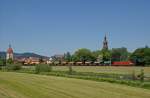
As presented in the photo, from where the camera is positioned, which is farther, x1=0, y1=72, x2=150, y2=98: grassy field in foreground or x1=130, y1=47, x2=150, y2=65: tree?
x1=130, y1=47, x2=150, y2=65: tree

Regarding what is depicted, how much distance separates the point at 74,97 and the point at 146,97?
522 centimetres

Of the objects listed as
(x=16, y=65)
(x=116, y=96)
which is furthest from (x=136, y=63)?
(x=116, y=96)

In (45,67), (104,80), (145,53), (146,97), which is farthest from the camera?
(145,53)

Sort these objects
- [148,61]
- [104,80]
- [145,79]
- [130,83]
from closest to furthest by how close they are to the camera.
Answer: [130,83] < [145,79] < [104,80] < [148,61]

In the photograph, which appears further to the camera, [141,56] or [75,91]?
[141,56]

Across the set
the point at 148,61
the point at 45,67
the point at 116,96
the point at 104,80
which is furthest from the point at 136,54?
the point at 116,96

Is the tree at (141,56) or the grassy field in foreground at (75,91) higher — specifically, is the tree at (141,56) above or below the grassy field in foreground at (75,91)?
above

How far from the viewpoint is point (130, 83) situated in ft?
134

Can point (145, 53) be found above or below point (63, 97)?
above

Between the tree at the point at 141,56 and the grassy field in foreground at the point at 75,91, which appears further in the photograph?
the tree at the point at 141,56

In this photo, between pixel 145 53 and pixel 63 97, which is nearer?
pixel 63 97

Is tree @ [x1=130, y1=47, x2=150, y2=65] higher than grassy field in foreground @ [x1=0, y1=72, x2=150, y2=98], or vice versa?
tree @ [x1=130, y1=47, x2=150, y2=65]

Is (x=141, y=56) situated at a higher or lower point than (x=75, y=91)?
higher

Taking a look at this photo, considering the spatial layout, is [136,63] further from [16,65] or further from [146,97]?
[146,97]
